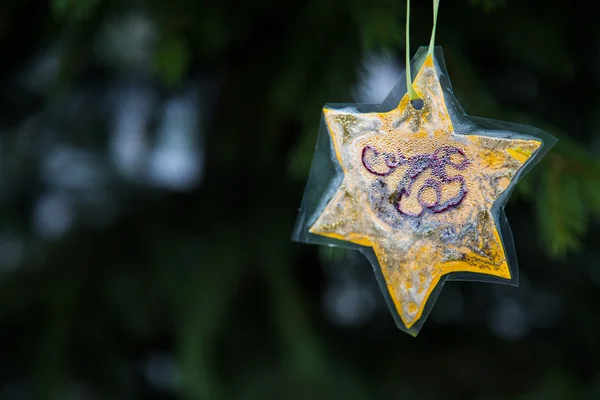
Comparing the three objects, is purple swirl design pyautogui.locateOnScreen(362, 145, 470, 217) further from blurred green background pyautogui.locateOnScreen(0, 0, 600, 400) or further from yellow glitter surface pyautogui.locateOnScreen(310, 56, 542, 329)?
blurred green background pyautogui.locateOnScreen(0, 0, 600, 400)

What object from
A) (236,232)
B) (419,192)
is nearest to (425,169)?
(419,192)

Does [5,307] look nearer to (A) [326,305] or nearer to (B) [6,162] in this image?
(B) [6,162]

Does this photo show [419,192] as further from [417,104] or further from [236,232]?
[236,232]

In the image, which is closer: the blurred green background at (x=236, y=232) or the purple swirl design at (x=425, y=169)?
the purple swirl design at (x=425, y=169)

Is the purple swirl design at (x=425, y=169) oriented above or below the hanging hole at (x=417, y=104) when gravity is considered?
below

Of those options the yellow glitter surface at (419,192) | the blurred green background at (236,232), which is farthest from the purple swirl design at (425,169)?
the blurred green background at (236,232)

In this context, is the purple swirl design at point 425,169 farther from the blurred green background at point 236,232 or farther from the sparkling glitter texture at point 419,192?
the blurred green background at point 236,232

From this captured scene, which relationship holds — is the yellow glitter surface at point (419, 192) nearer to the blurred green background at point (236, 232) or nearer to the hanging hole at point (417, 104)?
the hanging hole at point (417, 104)

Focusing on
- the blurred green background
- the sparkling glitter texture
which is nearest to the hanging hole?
the sparkling glitter texture
